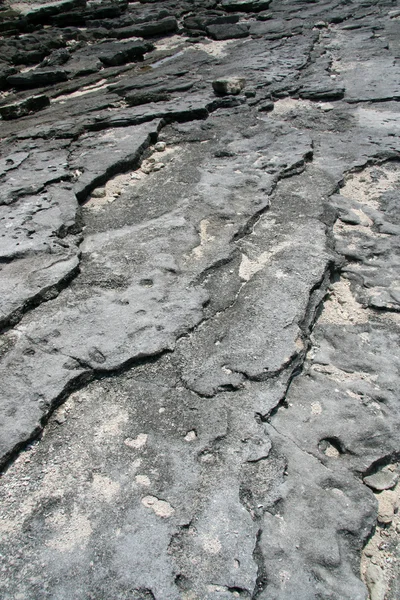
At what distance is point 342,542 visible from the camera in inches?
52.4

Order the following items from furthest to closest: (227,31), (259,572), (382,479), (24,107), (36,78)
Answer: (227,31)
(36,78)
(24,107)
(382,479)
(259,572)

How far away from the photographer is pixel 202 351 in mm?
1829

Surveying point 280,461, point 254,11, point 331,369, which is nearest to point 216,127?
point 331,369

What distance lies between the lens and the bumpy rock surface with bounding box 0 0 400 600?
1305 millimetres

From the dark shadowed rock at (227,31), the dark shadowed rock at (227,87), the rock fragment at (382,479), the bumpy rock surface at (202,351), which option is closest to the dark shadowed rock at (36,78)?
the bumpy rock surface at (202,351)

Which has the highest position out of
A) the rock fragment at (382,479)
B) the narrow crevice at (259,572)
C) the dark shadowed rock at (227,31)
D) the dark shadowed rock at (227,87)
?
the dark shadowed rock at (227,31)

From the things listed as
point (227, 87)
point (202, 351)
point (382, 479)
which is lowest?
point (382, 479)

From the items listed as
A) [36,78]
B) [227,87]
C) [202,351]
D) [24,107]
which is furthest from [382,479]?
[36,78]

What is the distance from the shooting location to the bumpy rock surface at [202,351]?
4.28ft

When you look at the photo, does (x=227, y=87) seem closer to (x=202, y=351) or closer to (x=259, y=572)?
(x=202, y=351)

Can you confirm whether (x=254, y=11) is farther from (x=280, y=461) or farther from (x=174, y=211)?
(x=280, y=461)

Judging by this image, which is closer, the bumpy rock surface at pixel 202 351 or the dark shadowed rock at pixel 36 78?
the bumpy rock surface at pixel 202 351

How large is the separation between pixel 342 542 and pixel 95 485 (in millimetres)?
648

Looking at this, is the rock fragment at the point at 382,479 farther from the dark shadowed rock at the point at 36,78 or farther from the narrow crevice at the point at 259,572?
the dark shadowed rock at the point at 36,78
